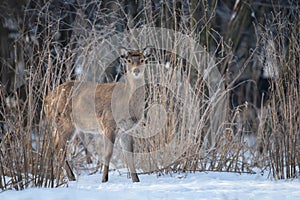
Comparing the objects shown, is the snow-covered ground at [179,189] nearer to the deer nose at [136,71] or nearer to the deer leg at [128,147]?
the deer leg at [128,147]

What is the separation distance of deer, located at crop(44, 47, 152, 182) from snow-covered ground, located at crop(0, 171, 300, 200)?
0.45m

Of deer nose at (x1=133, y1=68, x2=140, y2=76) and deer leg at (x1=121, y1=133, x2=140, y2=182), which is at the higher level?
deer nose at (x1=133, y1=68, x2=140, y2=76)

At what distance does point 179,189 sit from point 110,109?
221 centimetres

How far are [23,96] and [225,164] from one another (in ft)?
19.0

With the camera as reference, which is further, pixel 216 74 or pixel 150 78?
pixel 216 74

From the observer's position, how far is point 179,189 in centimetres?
595

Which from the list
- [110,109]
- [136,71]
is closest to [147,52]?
[136,71]

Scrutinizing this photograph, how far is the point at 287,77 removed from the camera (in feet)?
21.4

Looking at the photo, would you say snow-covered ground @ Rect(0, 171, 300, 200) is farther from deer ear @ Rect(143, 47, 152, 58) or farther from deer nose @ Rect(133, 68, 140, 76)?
deer ear @ Rect(143, 47, 152, 58)

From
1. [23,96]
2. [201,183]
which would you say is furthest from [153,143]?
[23,96]

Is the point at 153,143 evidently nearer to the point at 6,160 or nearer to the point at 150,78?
the point at 150,78

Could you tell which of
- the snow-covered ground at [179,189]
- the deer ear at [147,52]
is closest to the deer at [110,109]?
the deer ear at [147,52]

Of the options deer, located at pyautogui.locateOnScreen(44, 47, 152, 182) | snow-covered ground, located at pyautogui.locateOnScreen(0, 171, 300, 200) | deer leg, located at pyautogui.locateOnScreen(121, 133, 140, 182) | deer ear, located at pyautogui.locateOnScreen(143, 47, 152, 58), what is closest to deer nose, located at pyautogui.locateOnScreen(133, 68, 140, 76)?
deer, located at pyautogui.locateOnScreen(44, 47, 152, 182)

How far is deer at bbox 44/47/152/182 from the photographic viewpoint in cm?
750
